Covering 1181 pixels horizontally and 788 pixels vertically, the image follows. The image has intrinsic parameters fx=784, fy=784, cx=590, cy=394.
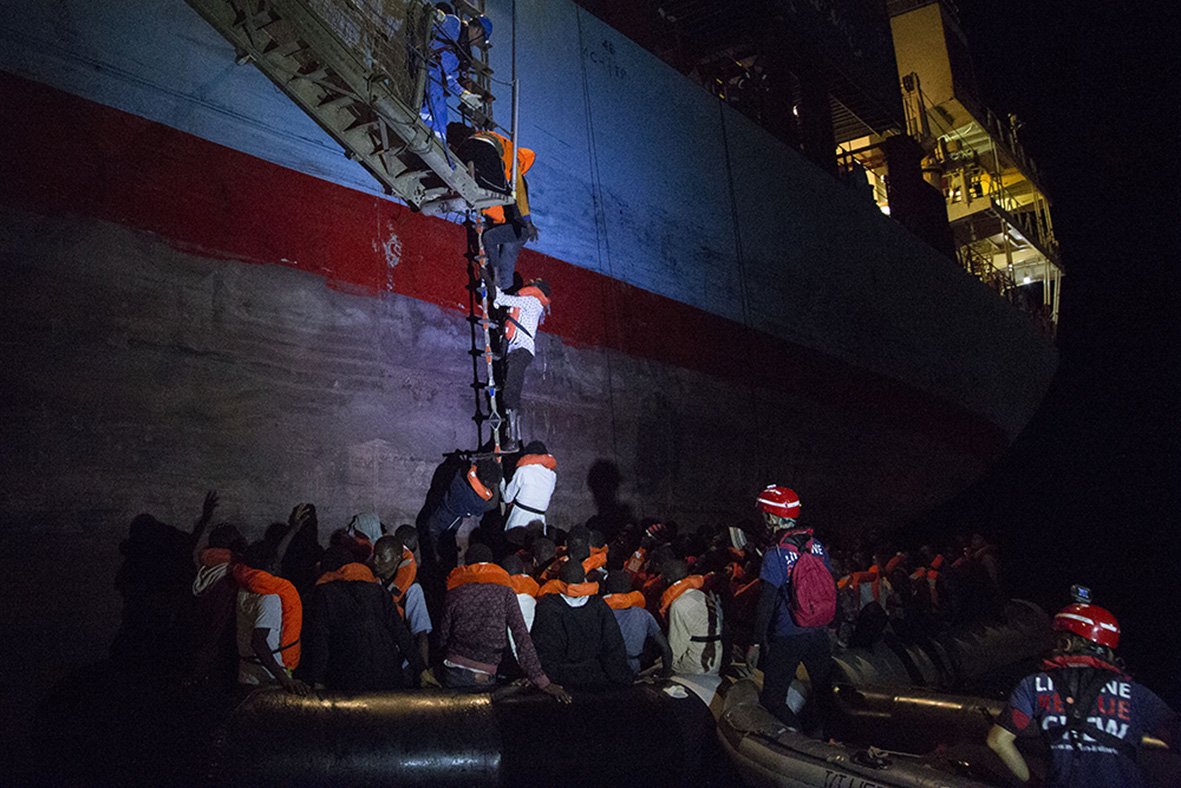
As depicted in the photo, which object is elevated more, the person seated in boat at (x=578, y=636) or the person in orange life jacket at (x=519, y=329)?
the person in orange life jacket at (x=519, y=329)

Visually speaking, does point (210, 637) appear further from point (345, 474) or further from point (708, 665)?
point (708, 665)

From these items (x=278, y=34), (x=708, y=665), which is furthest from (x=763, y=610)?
(x=278, y=34)

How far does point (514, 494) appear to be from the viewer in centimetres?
779

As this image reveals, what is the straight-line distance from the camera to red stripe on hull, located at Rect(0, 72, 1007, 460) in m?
6.48

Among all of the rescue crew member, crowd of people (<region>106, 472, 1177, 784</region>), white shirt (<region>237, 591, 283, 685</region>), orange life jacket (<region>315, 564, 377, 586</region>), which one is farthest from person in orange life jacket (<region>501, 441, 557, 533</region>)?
white shirt (<region>237, 591, 283, 685</region>)

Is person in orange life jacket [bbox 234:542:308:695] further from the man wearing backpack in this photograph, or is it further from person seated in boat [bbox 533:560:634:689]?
the man wearing backpack

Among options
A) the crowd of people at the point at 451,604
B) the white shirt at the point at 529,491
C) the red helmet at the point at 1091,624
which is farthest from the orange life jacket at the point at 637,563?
the red helmet at the point at 1091,624

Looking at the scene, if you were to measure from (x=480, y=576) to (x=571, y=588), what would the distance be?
654 millimetres

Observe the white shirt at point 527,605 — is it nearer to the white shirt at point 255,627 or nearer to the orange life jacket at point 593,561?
the orange life jacket at point 593,561

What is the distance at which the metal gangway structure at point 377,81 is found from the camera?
6.66 metres

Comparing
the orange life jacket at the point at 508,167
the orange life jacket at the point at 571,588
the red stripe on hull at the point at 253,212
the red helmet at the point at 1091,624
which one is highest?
the orange life jacket at the point at 508,167

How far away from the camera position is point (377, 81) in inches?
268

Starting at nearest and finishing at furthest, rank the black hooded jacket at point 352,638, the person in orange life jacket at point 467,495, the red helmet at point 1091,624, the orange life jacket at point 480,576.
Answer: the red helmet at point 1091,624, the black hooded jacket at point 352,638, the orange life jacket at point 480,576, the person in orange life jacket at point 467,495

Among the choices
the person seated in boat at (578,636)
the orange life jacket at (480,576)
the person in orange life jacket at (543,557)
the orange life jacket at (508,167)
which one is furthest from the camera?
the orange life jacket at (508,167)
